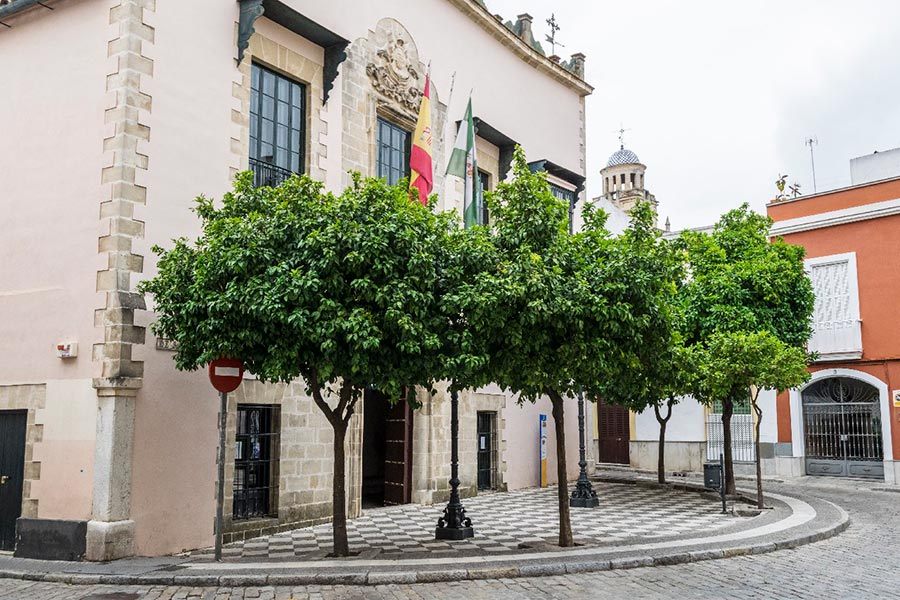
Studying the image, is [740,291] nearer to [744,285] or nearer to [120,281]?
[744,285]

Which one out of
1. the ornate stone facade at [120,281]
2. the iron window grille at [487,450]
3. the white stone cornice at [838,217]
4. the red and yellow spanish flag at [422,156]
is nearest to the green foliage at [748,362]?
the iron window grille at [487,450]

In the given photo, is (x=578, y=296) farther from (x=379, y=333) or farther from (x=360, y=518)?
(x=360, y=518)

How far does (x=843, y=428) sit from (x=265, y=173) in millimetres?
19474

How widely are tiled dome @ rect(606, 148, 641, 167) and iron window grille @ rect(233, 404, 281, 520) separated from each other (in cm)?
7438

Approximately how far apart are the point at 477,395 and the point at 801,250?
27.6 ft

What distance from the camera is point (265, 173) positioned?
→ 1338 centimetres

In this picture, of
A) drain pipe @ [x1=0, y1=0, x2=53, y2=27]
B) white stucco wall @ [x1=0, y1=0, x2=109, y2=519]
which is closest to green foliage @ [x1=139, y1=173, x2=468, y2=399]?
white stucco wall @ [x1=0, y1=0, x2=109, y2=519]

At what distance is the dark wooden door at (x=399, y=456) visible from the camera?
16.7 meters

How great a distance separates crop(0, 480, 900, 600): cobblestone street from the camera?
8.48m

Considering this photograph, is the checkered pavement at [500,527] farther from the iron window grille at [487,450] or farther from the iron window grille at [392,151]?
the iron window grille at [392,151]

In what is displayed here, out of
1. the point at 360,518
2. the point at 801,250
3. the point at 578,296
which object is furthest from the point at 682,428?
the point at 578,296

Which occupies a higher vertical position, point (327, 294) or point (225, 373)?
point (327, 294)

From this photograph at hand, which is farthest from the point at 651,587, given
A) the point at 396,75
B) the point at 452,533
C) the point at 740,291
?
the point at 396,75

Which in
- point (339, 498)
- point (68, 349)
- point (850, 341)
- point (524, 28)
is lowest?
point (339, 498)
